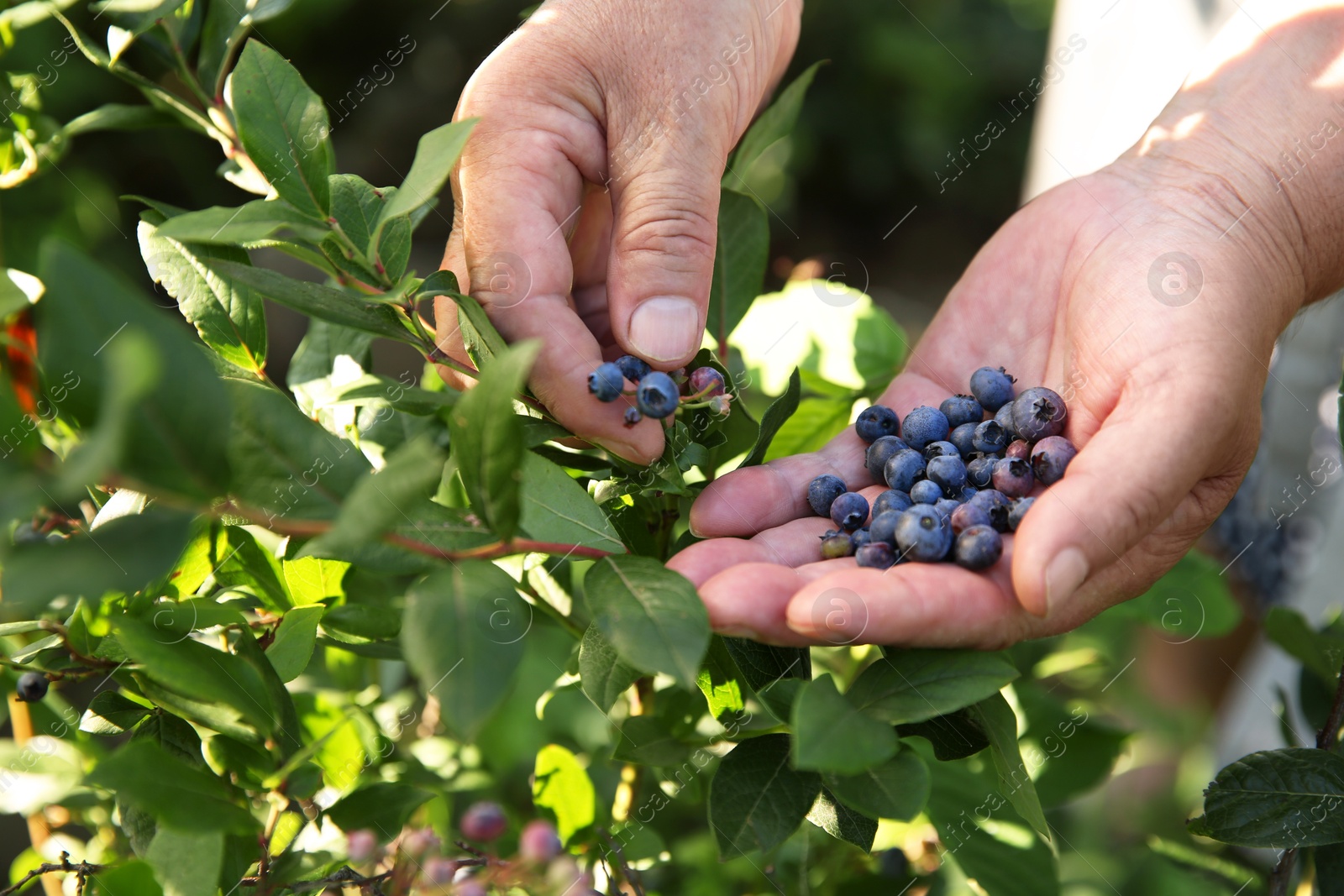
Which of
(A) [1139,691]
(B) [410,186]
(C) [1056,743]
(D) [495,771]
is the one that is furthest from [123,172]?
(A) [1139,691]

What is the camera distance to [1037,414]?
46.3 inches

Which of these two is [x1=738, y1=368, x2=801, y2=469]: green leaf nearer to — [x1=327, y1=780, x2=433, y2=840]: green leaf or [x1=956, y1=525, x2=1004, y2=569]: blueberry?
[x1=956, y1=525, x2=1004, y2=569]: blueberry

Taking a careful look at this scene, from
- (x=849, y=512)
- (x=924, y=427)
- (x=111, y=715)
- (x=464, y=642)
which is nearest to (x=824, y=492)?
(x=849, y=512)

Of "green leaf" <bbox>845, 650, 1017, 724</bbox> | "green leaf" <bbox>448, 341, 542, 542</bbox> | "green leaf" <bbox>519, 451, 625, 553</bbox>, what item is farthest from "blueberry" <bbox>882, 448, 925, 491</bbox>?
"green leaf" <bbox>448, 341, 542, 542</bbox>

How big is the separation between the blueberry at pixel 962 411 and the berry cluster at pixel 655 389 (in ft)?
1.29

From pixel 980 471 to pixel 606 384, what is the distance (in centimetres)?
48

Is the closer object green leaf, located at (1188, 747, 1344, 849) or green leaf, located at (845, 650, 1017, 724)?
green leaf, located at (845, 650, 1017, 724)

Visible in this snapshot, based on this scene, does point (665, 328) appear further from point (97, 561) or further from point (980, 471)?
point (97, 561)

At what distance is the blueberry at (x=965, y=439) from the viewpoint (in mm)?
1197

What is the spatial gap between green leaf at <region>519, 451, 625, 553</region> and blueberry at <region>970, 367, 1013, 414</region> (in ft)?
2.26

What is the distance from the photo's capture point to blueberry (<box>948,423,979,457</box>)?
1.20 metres

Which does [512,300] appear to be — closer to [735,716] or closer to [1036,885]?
[735,716]

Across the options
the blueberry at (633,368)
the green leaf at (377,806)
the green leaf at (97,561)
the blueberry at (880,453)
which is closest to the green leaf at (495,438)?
the green leaf at (97,561)

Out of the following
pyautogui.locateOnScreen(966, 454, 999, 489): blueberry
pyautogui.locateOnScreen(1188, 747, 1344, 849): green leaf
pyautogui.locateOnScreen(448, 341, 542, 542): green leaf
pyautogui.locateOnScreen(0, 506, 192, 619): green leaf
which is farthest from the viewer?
pyautogui.locateOnScreen(966, 454, 999, 489): blueberry
